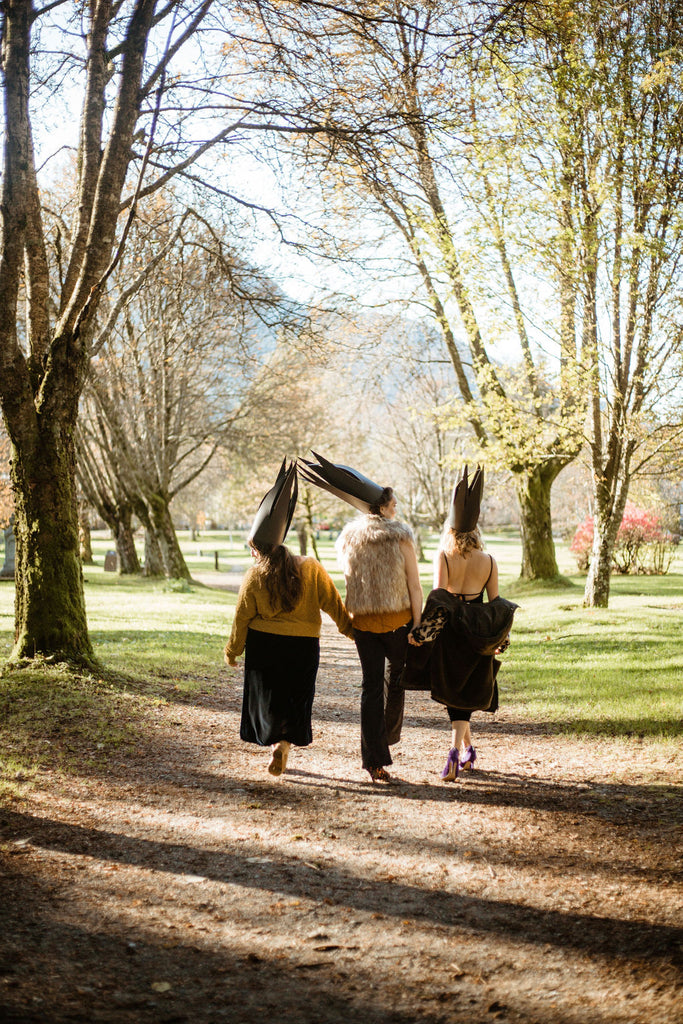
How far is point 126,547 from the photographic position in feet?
101

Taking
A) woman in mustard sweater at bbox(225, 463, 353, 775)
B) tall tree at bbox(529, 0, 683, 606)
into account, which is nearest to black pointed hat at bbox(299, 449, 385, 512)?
woman in mustard sweater at bbox(225, 463, 353, 775)

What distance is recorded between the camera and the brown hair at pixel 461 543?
601 centimetres

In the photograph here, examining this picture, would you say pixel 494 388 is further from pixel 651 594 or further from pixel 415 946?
pixel 415 946

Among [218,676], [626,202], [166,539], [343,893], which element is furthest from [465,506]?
[166,539]

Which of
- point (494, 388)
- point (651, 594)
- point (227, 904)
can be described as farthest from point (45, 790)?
point (651, 594)

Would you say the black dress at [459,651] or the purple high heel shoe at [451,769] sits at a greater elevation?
the black dress at [459,651]

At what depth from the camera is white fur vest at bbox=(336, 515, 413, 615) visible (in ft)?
18.7

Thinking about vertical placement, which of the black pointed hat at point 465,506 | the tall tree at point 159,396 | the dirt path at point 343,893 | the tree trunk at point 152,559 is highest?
the tall tree at point 159,396

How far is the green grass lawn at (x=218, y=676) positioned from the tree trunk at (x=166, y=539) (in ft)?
25.0

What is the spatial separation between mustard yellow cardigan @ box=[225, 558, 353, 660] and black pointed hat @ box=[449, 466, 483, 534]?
1092mm

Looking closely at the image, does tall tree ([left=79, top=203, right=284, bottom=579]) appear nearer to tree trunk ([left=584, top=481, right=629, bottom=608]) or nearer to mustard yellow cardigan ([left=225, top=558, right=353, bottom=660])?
tree trunk ([left=584, top=481, right=629, bottom=608])

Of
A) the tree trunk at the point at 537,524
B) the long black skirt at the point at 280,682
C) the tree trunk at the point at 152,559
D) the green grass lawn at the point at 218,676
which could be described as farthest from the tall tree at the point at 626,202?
the tree trunk at the point at 152,559

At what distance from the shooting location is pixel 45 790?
5.39 metres

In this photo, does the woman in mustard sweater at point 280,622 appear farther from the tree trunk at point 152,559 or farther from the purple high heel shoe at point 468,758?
the tree trunk at point 152,559
